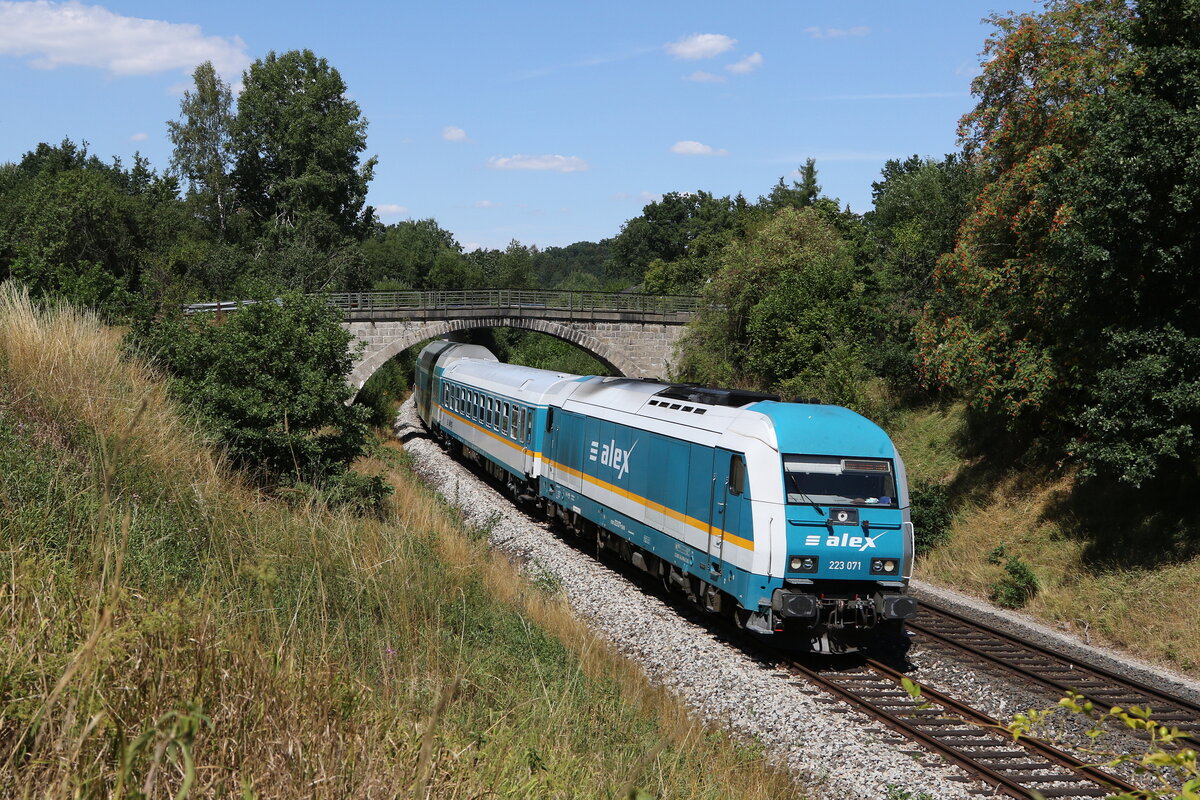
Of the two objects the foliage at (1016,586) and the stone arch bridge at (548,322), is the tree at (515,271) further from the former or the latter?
the foliage at (1016,586)

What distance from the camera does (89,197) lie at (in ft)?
138

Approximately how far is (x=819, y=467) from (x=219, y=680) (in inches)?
342

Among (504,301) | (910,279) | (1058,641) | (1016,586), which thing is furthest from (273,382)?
(504,301)

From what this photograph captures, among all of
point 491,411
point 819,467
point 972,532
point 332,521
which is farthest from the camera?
point 491,411

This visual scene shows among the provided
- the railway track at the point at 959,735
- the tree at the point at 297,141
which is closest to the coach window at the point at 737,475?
the railway track at the point at 959,735

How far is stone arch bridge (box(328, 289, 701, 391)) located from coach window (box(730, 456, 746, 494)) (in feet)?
88.1

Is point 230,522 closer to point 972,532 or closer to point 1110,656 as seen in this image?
point 1110,656

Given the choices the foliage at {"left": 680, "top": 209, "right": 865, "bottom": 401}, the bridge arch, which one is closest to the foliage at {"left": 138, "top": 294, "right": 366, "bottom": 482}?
the foliage at {"left": 680, "top": 209, "right": 865, "bottom": 401}

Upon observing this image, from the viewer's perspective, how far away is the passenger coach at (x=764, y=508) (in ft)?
36.6

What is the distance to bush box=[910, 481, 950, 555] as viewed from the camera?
18.9 metres

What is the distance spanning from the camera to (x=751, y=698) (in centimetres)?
→ 1030

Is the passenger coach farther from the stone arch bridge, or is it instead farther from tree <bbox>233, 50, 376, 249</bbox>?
tree <bbox>233, 50, 376, 249</bbox>

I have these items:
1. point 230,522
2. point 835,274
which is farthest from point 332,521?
point 835,274

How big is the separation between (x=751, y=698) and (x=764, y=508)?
2.18m
